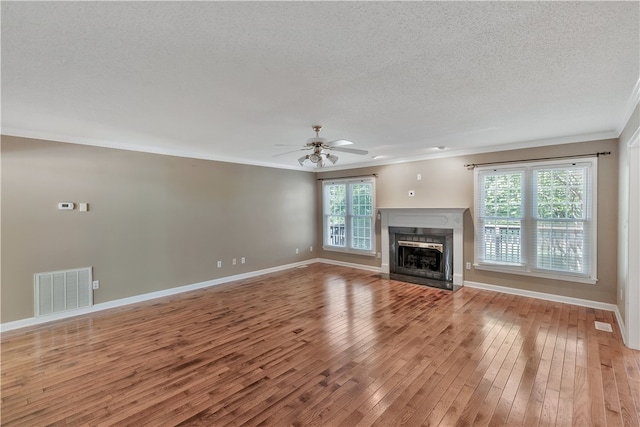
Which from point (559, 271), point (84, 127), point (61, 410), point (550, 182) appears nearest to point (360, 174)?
point (550, 182)

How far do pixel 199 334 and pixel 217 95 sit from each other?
2.74 m

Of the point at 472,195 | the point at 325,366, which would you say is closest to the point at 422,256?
the point at 472,195

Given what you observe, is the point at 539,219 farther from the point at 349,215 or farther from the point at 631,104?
the point at 349,215

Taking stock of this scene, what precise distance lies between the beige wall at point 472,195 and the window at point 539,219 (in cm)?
12

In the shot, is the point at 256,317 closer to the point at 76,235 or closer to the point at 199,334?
the point at 199,334

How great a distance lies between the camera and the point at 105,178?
4.42 metres

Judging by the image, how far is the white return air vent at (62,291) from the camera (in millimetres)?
3857

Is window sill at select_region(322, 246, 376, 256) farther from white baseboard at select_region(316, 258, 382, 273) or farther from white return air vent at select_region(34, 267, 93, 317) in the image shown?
white return air vent at select_region(34, 267, 93, 317)

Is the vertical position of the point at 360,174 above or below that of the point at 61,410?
above

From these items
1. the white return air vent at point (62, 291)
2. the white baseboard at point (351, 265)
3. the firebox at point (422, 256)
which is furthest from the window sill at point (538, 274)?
the white return air vent at point (62, 291)

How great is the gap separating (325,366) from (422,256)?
3.95 meters

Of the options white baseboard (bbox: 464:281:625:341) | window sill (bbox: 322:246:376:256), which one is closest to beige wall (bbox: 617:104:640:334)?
white baseboard (bbox: 464:281:625:341)

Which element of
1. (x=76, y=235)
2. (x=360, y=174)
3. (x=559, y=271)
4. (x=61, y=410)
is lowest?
(x=61, y=410)

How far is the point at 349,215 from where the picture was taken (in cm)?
723
